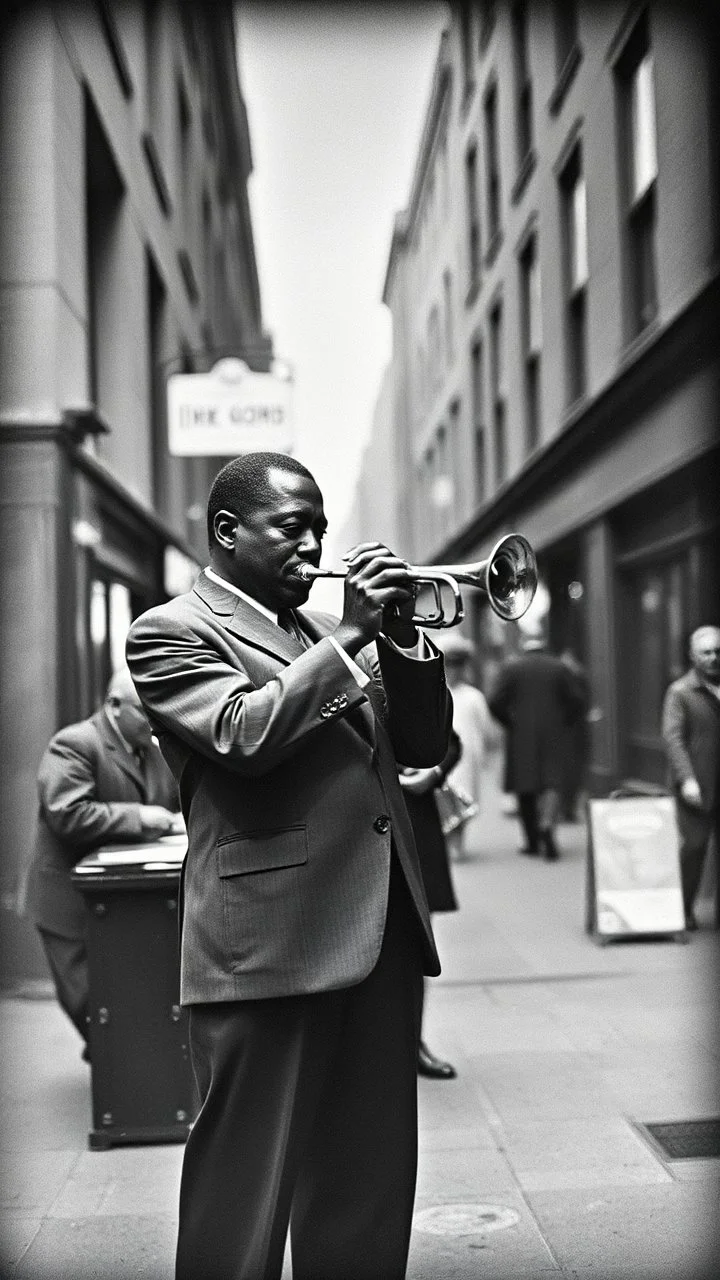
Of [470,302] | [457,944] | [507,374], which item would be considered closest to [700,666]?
[457,944]

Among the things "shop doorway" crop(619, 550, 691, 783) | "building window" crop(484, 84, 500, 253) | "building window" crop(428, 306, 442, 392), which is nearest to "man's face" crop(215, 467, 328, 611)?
"shop doorway" crop(619, 550, 691, 783)

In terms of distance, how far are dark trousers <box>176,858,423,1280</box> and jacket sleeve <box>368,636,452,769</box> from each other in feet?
0.96

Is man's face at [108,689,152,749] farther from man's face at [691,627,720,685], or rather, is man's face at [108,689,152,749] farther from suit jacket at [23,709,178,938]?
man's face at [691,627,720,685]

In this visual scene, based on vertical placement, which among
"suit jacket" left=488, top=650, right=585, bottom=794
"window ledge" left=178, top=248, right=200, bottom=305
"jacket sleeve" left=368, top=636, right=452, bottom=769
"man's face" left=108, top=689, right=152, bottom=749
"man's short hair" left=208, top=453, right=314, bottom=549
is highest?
"window ledge" left=178, top=248, right=200, bottom=305

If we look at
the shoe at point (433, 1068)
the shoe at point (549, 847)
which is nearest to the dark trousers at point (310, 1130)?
the shoe at point (433, 1068)

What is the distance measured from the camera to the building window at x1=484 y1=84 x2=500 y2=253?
19.6 m

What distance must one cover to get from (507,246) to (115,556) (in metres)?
9.78

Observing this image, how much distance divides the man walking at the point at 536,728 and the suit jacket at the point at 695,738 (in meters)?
3.32

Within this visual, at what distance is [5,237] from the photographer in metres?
7.91

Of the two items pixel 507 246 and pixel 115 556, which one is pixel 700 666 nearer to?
pixel 115 556

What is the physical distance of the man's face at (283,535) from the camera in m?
2.88

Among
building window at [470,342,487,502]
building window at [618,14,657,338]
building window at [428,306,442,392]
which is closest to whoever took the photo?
building window at [618,14,657,338]

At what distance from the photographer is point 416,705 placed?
9.80 ft

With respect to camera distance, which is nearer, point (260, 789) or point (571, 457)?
point (260, 789)
